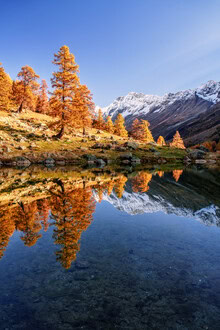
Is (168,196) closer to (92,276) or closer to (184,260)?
(184,260)

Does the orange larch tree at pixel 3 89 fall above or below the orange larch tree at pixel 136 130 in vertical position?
above

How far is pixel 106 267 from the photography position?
263 inches


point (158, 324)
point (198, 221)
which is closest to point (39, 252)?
point (158, 324)

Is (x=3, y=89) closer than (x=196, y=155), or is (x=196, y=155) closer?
(x=3, y=89)

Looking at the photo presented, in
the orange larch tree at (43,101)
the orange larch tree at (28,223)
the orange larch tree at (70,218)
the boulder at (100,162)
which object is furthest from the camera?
the orange larch tree at (43,101)

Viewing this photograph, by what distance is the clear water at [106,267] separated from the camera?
4.69 metres

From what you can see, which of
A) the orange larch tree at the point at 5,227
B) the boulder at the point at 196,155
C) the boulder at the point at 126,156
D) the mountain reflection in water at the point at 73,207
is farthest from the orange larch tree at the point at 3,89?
the boulder at the point at 196,155

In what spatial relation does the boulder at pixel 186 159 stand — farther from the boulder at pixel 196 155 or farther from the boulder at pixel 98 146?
the boulder at pixel 98 146

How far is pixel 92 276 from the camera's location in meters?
6.17

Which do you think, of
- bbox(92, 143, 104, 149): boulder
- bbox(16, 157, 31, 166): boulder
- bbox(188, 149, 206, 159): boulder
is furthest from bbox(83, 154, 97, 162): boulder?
bbox(188, 149, 206, 159): boulder

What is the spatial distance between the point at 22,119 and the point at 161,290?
6165 cm

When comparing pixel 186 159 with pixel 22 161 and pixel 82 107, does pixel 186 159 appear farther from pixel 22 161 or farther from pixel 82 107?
pixel 22 161

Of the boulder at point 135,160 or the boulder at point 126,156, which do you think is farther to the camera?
the boulder at point 135,160

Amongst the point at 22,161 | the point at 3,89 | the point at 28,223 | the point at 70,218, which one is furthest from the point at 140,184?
the point at 3,89
